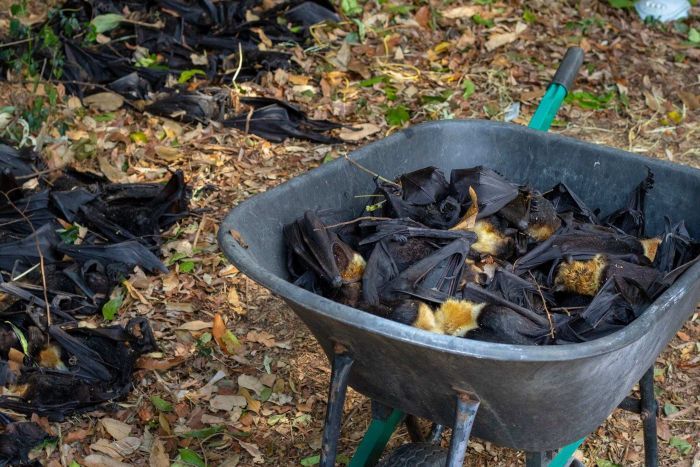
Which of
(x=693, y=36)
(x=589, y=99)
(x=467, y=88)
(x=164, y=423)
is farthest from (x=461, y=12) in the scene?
(x=164, y=423)

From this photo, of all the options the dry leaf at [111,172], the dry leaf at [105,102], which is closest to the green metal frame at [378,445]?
the dry leaf at [111,172]

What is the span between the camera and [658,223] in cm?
258

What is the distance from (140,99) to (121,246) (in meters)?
1.35

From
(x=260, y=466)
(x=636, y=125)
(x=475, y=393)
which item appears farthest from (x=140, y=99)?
(x=475, y=393)

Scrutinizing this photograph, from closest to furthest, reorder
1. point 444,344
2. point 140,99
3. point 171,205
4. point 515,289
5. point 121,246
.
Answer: point 444,344 < point 515,289 < point 121,246 < point 171,205 < point 140,99

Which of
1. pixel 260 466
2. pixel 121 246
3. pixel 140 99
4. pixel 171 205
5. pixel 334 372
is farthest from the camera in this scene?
pixel 140 99

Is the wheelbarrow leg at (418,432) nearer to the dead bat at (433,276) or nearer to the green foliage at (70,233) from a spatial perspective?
the dead bat at (433,276)

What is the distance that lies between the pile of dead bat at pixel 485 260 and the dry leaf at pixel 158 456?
1064 millimetres

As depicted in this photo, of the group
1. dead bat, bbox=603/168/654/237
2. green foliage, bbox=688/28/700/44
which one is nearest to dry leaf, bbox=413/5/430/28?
green foliage, bbox=688/28/700/44

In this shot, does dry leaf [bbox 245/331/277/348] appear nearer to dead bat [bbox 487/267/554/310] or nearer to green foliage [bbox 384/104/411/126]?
dead bat [bbox 487/267/554/310]

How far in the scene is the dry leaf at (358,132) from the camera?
464cm

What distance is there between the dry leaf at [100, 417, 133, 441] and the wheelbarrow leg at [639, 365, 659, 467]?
179 centimetres

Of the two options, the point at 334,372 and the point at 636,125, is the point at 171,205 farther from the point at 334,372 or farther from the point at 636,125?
Result: the point at 636,125

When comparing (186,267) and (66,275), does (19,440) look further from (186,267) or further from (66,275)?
(186,267)
